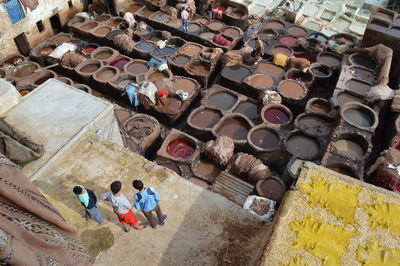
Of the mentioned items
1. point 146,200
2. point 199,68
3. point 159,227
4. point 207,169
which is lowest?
point 207,169

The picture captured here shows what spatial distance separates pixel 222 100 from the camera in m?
15.1

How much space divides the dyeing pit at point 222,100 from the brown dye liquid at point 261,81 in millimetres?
1261

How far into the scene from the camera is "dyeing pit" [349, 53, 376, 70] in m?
15.2

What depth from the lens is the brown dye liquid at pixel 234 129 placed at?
13609mm

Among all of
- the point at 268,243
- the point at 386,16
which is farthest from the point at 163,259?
the point at 386,16

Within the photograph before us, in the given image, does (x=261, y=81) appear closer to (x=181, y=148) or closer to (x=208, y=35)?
(x=208, y=35)

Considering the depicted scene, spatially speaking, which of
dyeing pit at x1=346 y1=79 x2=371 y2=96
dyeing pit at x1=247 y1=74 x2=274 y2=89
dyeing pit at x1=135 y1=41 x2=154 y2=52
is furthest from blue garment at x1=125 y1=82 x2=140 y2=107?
dyeing pit at x1=346 y1=79 x2=371 y2=96

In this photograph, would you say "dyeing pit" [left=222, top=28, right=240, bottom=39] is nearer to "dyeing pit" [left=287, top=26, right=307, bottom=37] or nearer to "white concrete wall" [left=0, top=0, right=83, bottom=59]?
"dyeing pit" [left=287, top=26, right=307, bottom=37]

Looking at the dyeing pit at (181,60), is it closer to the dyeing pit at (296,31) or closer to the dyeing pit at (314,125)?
the dyeing pit at (296,31)

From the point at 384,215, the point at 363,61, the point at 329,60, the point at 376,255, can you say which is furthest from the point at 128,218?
the point at 329,60

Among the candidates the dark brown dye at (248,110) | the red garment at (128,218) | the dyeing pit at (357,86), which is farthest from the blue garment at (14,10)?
the dyeing pit at (357,86)

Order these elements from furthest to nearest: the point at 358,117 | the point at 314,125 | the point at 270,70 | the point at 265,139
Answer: the point at 270,70 → the point at 314,125 → the point at 265,139 → the point at 358,117

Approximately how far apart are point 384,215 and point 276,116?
9.06m

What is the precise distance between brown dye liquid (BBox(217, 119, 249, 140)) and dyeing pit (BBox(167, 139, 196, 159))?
54.9 inches
